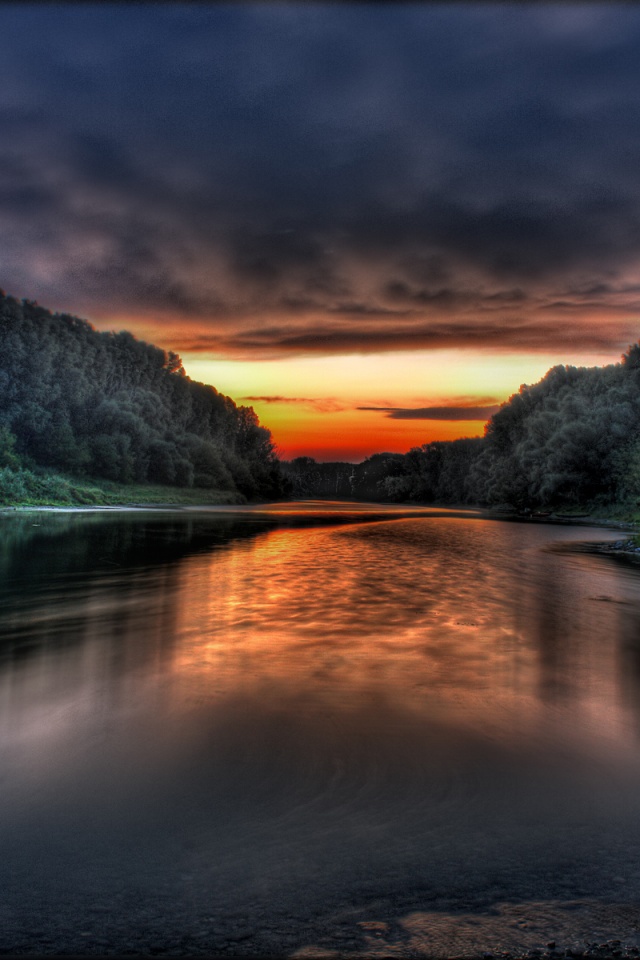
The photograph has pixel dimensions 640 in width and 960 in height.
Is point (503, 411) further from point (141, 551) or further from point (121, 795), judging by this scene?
point (121, 795)

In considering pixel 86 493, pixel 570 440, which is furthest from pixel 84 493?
pixel 570 440

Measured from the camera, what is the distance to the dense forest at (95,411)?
73.1m

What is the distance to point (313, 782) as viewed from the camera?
4.27 metres

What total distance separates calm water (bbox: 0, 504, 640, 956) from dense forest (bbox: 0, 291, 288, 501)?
4905 cm

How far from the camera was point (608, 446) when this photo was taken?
57.2 metres

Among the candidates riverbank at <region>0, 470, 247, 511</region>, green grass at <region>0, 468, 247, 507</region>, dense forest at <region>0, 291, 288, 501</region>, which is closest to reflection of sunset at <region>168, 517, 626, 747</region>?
riverbank at <region>0, 470, 247, 511</region>

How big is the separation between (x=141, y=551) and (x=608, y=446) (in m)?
48.6

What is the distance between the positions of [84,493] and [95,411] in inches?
963

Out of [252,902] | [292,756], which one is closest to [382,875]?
[252,902]

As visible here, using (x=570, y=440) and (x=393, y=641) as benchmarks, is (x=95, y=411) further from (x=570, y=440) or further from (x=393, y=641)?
(x=393, y=641)

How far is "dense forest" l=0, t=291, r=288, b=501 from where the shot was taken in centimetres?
7312

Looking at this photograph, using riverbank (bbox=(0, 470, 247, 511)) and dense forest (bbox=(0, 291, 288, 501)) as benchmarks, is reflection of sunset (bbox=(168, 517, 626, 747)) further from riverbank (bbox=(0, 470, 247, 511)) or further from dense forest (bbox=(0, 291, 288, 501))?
dense forest (bbox=(0, 291, 288, 501))

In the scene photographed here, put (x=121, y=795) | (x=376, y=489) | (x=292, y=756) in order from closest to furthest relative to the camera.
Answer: (x=121, y=795), (x=292, y=756), (x=376, y=489)

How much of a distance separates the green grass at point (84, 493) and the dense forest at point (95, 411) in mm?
652
